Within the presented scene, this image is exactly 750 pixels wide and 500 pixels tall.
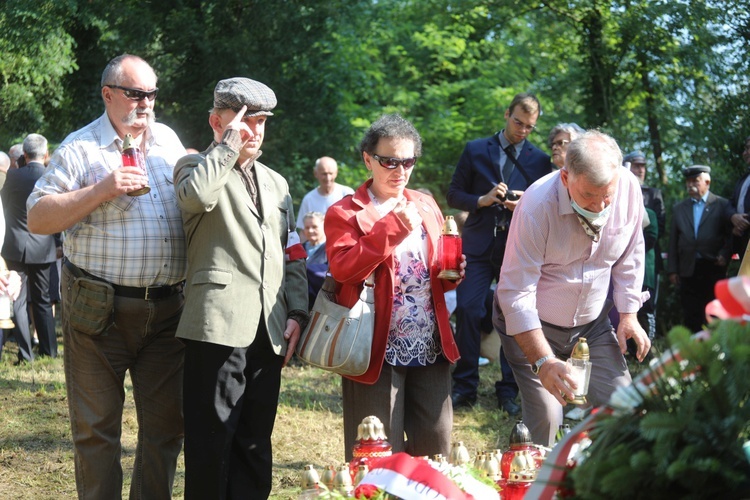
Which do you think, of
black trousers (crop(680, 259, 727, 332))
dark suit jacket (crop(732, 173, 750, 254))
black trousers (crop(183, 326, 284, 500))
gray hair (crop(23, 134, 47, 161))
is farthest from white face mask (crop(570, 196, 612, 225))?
gray hair (crop(23, 134, 47, 161))

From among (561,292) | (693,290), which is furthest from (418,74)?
(561,292)

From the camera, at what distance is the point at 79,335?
3.94 m

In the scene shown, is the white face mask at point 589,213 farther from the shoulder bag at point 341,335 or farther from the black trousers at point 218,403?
the black trousers at point 218,403

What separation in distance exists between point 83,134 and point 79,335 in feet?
2.79

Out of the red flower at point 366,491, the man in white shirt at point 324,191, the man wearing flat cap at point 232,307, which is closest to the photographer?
the red flower at point 366,491

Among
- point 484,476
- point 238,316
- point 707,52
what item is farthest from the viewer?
point 707,52

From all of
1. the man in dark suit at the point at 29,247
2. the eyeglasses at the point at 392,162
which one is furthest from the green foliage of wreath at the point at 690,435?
the man in dark suit at the point at 29,247

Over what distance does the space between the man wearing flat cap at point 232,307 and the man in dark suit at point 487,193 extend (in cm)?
288

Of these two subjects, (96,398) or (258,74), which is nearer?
(96,398)

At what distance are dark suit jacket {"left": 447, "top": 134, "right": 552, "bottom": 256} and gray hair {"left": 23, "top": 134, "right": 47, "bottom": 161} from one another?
15.4 ft

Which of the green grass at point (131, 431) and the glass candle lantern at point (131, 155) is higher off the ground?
the glass candle lantern at point (131, 155)

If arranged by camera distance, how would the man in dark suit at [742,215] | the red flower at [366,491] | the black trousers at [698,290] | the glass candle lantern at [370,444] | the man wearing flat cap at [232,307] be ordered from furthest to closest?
the black trousers at [698,290]
the man in dark suit at [742,215]
the man wearing flat cap at [232,307]
the glass candle lantern at [370,444]
the red flower at [366,491]

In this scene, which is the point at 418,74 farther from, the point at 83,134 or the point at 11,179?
the point at 83,134

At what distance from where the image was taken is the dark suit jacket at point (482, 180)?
6.83m
